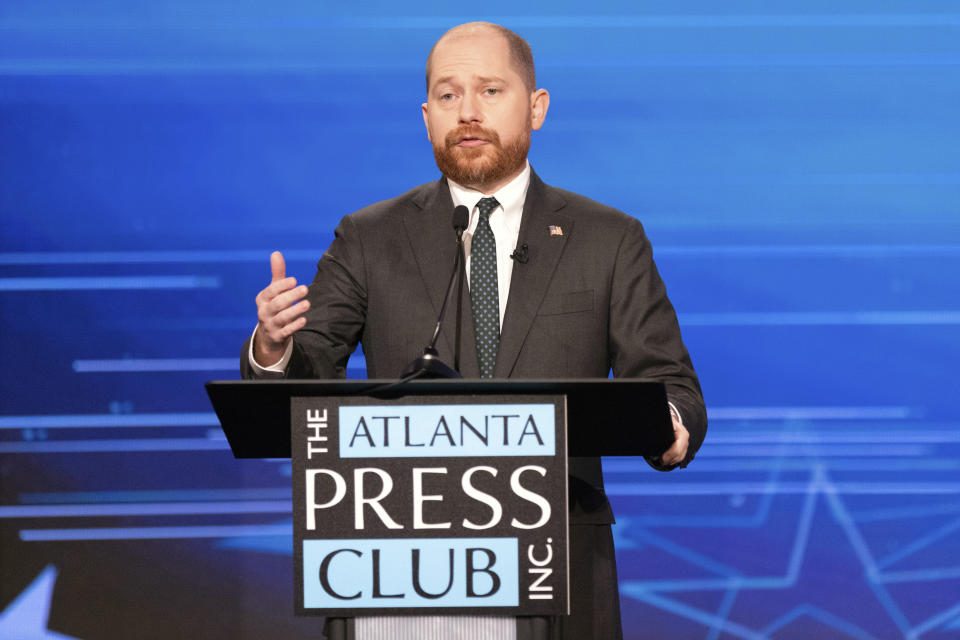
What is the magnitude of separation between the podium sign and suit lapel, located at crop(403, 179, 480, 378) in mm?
502

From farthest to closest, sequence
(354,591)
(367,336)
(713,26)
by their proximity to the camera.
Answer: (713,26), (367,336), (354,591)

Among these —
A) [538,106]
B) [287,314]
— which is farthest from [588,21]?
[287,314]

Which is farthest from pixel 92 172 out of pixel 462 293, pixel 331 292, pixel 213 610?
pixel 462 293

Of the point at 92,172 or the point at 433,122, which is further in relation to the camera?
the point at 92,172

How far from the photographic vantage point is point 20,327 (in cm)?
389

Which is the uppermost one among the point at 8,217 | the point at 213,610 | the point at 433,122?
the point at 8,217

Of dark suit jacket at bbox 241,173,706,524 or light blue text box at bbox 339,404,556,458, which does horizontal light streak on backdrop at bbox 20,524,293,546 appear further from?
light blue text box at bbox 339,404,556,458

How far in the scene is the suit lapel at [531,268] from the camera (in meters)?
1.98

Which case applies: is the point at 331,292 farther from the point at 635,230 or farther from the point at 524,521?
the point at 524,521

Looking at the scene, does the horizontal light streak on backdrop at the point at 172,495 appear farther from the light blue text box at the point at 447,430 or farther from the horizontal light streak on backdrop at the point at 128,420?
the light blue text box at the point at 447,430

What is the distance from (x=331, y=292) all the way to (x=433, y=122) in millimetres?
384

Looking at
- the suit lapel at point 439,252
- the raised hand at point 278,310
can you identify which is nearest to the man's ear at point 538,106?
the suit lapel at point 439,252

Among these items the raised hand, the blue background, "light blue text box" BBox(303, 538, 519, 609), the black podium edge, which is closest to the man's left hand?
the black podium edge

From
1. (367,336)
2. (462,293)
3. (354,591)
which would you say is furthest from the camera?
(367,336)
